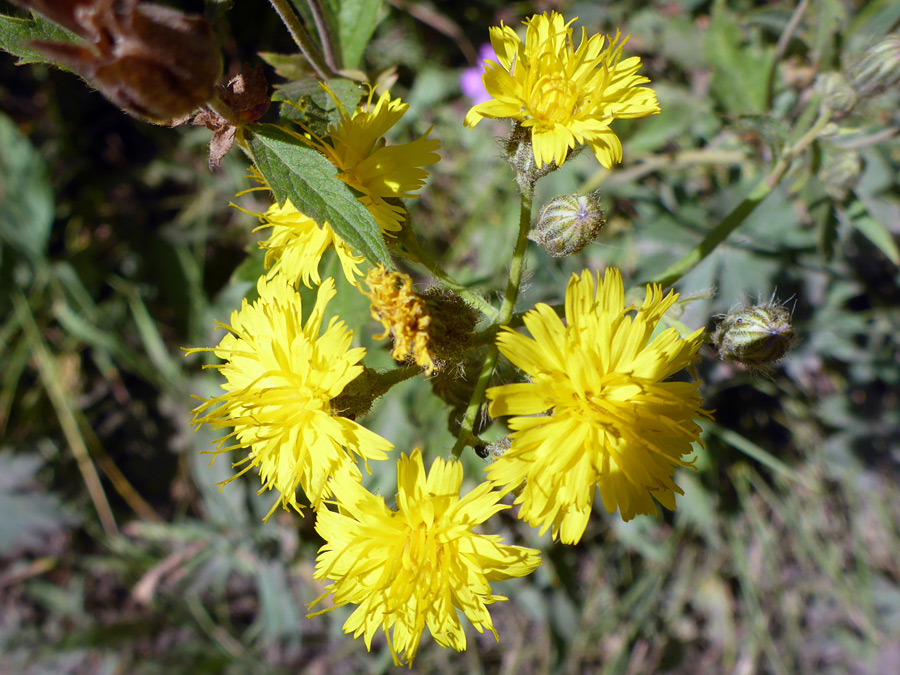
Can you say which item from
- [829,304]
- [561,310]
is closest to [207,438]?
[561,310]

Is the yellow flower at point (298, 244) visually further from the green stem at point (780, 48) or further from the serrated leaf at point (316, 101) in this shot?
the green stem at point (780, 48)

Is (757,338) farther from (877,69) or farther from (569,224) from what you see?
(877,69)

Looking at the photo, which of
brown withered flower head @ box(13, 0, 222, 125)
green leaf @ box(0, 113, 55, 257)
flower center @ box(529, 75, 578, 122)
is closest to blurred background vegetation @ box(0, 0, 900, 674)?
green leaf @ box(0, 113, 55, 257)

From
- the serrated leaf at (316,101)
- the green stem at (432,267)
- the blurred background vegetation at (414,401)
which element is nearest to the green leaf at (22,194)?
the blurred background vegetation at (414,401)

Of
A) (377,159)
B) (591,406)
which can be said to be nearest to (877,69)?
(591,406)

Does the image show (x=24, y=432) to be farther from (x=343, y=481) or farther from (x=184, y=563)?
(x=343, y=481)

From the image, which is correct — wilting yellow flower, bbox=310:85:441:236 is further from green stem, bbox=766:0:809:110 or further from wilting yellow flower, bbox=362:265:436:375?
green stem, bbox=766:0:809:110
